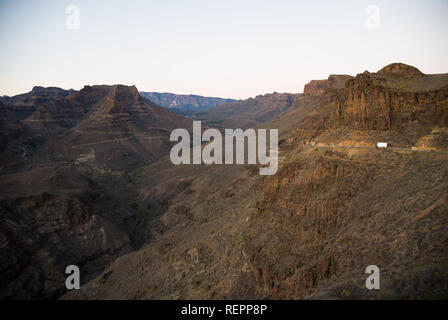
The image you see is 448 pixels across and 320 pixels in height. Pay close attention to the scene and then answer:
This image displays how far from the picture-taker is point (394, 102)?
2558 cm

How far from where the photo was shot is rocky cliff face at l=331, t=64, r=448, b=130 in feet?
78.3

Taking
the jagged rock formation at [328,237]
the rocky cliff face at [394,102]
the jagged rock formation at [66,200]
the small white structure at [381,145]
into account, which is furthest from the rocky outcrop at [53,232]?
the small white structure at [381,145]

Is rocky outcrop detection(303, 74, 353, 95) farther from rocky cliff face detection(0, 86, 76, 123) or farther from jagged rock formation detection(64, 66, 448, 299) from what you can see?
rocky cliff face detection(0, 86, 76, 123)

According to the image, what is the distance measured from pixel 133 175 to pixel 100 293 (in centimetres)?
6036

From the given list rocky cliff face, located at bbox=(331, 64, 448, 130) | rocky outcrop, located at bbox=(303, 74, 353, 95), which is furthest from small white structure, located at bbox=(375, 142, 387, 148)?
rocky outcrop, located at bbox=(303, 74, 353, 95)

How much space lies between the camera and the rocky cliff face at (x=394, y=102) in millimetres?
23859

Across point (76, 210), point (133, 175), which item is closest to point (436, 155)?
point (76, 210)

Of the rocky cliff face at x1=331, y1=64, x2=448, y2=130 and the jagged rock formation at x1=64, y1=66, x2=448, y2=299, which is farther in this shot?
the rocky cliff face at x1=331, y1=64, x2=448, y2=130

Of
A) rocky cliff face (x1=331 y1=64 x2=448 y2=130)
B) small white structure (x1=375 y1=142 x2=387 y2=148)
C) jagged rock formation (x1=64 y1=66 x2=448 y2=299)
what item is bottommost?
jagged rock formation (x1=64 y1=66 x2=448 y2=299)

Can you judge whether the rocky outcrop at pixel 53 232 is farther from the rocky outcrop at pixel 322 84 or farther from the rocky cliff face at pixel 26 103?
the rocky cliff face at pixel 26 103

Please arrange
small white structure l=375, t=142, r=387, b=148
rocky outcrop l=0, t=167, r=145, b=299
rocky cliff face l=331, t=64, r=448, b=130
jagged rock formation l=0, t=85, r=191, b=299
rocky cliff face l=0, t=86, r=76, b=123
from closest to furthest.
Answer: small white structure l=375, t=142, r=387, b=148
rocky cliff face l=331, t=64, r=448, b=130
rocky outcrop l=0, t=167, r=145, b=299
jagged rock formation l=0, t=85, r=191, b=299
rocky cliff face l=0, t=86, r=76, b=123

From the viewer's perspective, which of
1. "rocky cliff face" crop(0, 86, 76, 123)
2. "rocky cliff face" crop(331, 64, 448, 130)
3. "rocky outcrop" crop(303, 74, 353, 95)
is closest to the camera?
"rocky cliff face" crop(331, 64, 448, 130)

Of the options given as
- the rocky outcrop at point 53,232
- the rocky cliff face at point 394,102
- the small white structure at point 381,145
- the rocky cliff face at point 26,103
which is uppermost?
the rocky cliff face at point 26,103

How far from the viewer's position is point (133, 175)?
87125 millimetres
